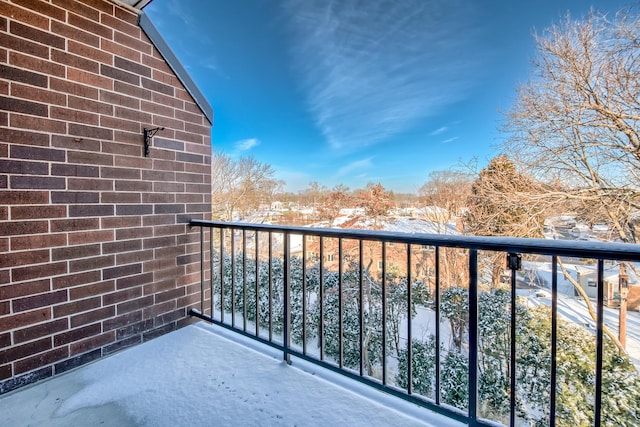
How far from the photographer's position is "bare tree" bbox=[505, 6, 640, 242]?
6.44 meters

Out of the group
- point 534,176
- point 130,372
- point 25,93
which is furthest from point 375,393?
point 534,176

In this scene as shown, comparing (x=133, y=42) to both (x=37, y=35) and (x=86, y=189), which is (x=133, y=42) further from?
(x=86, y=189)

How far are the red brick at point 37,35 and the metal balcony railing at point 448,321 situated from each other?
1.38 meters

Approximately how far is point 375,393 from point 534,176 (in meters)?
8.74

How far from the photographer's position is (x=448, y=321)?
6594 mm

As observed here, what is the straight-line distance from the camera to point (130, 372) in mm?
1694

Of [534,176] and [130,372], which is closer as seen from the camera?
[130,372]

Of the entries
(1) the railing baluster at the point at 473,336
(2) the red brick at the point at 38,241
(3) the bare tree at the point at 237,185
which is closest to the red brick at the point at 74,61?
(2) the red brick at the point at 38,241

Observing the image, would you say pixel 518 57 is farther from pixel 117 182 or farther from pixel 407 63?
pixel 117 182

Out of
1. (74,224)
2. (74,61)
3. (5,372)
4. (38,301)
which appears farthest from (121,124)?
(5,372)

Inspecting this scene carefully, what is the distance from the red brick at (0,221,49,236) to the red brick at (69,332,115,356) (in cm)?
74

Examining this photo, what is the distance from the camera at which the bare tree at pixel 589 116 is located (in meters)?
6.44

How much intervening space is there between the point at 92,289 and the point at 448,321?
6.87m

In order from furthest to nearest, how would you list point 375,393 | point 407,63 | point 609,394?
1. point 407,63
2. point 609,394
3. point 375,393
